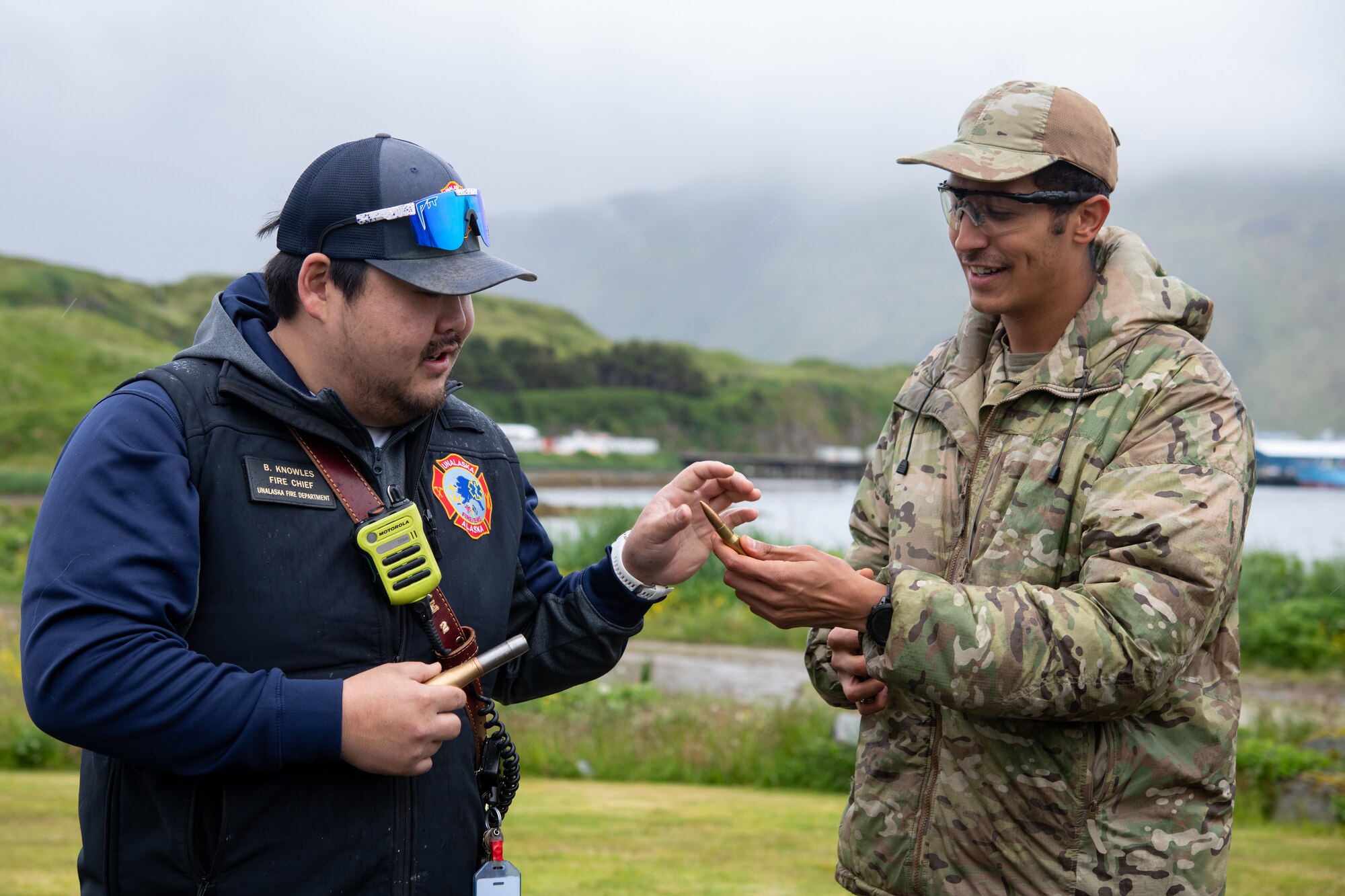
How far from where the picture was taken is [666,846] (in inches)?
288

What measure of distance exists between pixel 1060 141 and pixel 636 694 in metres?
9.71

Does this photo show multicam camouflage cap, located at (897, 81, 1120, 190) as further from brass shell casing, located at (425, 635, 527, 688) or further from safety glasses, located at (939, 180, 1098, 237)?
brass shell casing, located at (425, 635, 527, 688)

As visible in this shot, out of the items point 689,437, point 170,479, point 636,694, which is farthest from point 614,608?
point 689,437

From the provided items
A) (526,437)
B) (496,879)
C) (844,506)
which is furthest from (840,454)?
(496,879)

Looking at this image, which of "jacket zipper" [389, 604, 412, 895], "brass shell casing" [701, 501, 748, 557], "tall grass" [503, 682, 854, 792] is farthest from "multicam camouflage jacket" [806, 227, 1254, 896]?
"tall grass" [503, 682, 854, 792]

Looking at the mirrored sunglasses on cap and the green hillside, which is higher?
the mirrored sunglasses on cap

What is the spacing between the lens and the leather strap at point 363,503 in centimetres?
276

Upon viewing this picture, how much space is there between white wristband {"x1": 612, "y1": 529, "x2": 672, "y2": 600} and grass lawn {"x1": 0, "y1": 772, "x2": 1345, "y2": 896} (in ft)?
11.1

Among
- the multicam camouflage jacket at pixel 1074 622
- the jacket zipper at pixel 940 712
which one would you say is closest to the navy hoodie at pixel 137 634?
the multicam camouflage jacket at pixel 1074 622

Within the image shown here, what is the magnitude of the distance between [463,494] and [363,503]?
37cm

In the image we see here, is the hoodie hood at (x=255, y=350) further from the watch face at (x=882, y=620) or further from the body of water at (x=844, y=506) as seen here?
the body of water at (x=844, y=506)

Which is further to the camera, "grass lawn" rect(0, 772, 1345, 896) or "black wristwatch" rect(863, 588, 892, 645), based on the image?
"grass lawn" rect(0, 772, 1345, 896)

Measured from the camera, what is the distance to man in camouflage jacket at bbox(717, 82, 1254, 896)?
271cm

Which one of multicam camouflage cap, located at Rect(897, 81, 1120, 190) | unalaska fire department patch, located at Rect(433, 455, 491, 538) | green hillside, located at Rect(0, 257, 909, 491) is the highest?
multicam camouflage cap, located at Rect(897, 81, 1120, 190)
